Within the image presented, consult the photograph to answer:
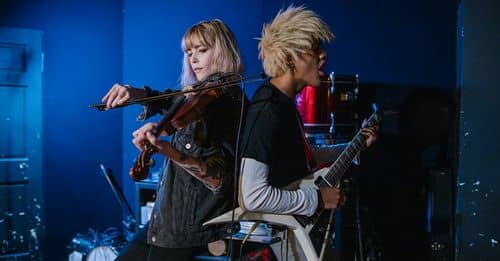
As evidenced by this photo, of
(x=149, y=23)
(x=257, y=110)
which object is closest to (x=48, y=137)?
(x=149, y=23)

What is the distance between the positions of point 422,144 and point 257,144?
206cm

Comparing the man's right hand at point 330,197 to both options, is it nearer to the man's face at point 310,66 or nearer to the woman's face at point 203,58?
the man's face at point 310,66

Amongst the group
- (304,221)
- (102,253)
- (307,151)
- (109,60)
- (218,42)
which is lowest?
(102,253)

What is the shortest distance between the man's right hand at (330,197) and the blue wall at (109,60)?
1.89 metres

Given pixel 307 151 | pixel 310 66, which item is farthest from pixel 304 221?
pixel 310 66

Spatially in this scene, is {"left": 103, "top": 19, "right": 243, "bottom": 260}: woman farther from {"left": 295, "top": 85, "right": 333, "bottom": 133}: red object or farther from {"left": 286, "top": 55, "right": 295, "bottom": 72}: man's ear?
{"left": 295, "top": 85, "right": 333, "bottom": 133}: red object

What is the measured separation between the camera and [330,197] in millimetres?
1880

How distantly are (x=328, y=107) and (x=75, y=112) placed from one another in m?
2.51

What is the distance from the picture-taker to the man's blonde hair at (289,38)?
1.82m

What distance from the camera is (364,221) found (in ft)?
11.0

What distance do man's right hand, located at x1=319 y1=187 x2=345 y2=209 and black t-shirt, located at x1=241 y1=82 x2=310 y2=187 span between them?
11 cm

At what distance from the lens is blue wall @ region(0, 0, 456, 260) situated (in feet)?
12.2

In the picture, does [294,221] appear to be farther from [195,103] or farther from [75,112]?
[75,112]

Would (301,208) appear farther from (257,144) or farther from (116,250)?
(116,250)
